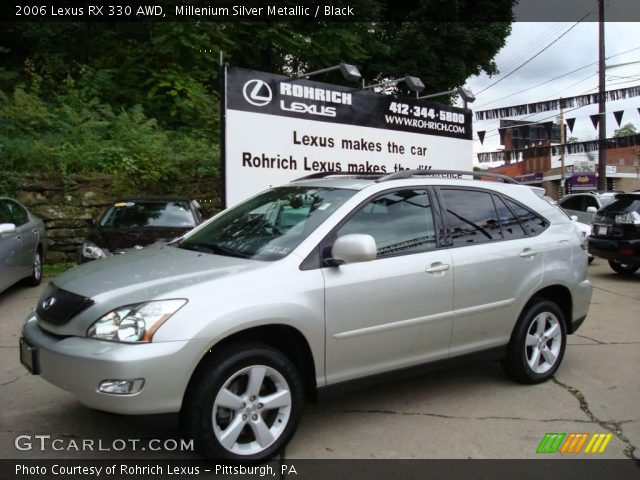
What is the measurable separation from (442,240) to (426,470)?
5.18ft

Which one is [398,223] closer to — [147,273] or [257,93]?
[147,273]

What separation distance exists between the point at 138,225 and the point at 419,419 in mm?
5450

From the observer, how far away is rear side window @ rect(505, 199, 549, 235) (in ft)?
15.3

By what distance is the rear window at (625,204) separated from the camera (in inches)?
397

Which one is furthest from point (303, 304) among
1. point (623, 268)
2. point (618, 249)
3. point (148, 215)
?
point (623, 268)

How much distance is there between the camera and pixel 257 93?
28.7 feet

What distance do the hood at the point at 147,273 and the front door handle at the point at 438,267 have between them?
1.22m

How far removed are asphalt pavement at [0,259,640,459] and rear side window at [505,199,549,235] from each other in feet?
4.19

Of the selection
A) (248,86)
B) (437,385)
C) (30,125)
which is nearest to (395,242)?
(437,385)

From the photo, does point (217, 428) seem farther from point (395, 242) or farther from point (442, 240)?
point (442, 240)

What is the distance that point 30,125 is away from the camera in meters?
A: 12.6

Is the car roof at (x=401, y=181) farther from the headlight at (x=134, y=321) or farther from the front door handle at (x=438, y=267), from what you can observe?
the headlight at (x=134, y=321)

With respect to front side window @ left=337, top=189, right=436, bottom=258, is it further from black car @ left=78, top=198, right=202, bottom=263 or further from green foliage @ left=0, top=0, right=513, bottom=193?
green foliage @ left=0, top=0, right=513, bottom=193

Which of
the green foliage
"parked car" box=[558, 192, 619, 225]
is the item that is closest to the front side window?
the green foliage
